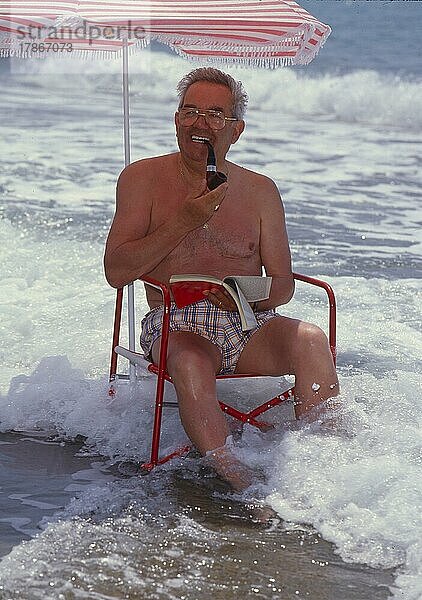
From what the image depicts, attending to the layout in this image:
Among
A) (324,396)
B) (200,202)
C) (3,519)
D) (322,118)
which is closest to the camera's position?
(3,519)

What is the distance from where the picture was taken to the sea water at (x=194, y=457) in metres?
2.86

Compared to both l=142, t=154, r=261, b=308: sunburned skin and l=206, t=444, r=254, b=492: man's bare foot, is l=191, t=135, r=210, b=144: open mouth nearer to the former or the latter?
l=142, t=154, r=261, b=308: sunburned skin

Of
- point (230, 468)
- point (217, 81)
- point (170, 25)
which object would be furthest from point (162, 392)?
point (170, 25)

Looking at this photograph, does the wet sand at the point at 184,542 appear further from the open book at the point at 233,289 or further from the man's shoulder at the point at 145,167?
the man's shoulder at the point at 145,167

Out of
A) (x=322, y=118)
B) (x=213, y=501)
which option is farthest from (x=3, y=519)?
(x=322, y=118)

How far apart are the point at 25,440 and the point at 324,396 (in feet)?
3.88

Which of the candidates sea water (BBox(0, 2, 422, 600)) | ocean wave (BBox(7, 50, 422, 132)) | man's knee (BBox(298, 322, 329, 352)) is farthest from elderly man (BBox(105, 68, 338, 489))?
ocean wave (BBox(7, 50, 422, 132))

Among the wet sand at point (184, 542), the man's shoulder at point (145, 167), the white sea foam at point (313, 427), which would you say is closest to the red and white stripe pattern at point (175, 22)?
the man's shoulder at point (145, 167)

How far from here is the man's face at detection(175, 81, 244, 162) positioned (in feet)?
12.2

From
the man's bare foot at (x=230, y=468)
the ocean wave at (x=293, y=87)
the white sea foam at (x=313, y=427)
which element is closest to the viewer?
the white sea foam at (x=313, y=427)

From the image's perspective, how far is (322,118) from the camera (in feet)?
53.3

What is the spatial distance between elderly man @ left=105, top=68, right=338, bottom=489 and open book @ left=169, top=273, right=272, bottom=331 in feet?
0.15

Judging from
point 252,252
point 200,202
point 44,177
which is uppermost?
point 200,202

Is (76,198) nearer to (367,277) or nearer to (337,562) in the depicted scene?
(367,277)
